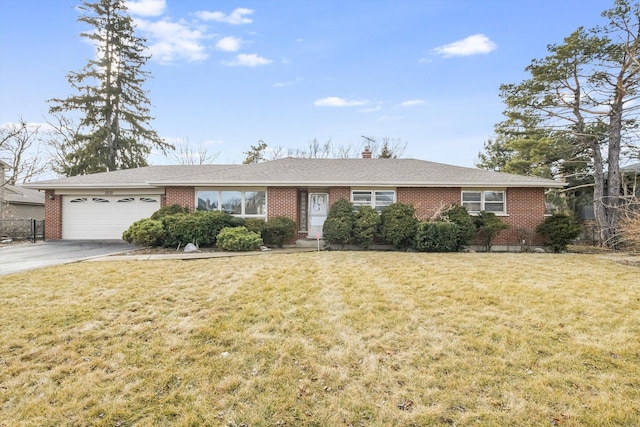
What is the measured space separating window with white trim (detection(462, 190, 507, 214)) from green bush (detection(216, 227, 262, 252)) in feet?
29.1

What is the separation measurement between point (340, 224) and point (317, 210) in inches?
95.3

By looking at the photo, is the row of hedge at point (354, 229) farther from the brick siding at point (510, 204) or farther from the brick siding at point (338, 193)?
the brick siding at point (338, 193)

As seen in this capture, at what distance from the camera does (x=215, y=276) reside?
23.9 ft

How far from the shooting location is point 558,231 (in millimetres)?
12445

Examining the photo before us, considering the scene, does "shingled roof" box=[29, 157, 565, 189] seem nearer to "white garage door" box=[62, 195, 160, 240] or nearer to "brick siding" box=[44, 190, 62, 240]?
"brick siding" box=[44, 190, 62, 240]

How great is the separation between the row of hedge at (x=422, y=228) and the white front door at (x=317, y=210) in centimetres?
154

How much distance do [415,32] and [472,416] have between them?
47.1 feet

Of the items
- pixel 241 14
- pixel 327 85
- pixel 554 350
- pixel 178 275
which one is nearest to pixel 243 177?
pixel 241 14

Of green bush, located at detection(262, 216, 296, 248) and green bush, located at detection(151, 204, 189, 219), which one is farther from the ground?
green bush, located at detection(151, 204, 189, 219)

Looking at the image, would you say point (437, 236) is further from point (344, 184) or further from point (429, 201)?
point (344, 184)

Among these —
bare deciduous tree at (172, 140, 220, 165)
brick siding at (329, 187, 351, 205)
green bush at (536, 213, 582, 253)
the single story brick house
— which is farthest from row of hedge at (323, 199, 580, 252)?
bare deciduous tree at (172, 140, 220, 165)

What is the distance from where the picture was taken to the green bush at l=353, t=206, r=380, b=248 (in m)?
12.6

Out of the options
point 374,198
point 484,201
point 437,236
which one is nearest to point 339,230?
point 374,198

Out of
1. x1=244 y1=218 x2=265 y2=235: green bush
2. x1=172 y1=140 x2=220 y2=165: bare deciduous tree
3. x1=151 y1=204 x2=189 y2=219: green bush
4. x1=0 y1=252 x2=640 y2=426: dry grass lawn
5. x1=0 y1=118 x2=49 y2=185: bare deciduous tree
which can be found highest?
x1=172 y1=140 x2=220 y2=165: bare deciduous tree
